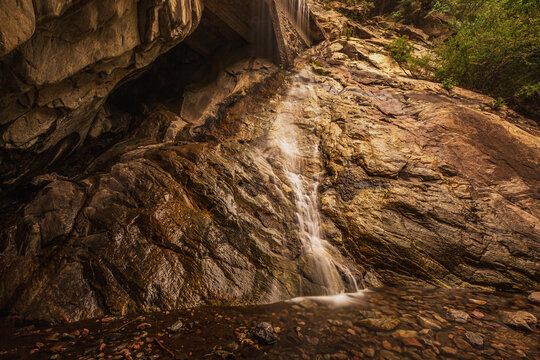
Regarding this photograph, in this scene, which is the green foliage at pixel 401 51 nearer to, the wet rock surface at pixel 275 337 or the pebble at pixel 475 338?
the wet rock surface at pixel 275 337

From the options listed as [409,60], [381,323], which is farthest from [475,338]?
[409,60]

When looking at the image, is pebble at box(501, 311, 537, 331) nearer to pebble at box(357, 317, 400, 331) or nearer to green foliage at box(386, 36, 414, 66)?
pebble at box(357, 317, 400, 331)

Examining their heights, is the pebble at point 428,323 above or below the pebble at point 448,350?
above

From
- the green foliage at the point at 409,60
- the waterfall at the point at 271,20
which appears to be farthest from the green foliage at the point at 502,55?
the waterfall at the point at 271,20

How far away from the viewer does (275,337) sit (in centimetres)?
289

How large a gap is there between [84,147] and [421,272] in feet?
36.6

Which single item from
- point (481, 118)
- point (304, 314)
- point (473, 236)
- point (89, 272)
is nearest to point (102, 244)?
point (89, 272)

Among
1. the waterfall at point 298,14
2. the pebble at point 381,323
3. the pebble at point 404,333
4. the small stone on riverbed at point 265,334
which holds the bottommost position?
the pebble at point 404,333

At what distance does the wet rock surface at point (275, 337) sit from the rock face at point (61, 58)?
3459 mm

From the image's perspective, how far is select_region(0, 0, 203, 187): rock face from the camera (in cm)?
296

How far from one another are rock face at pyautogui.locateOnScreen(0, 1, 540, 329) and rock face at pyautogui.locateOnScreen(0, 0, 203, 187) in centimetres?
3

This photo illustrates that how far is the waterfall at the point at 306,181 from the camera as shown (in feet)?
15.3

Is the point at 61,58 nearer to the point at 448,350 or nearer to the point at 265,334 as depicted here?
the point at 265,334

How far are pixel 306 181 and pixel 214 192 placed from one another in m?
2.92
